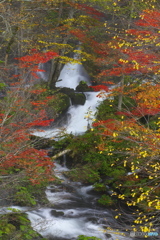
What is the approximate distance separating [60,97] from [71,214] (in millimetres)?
8396

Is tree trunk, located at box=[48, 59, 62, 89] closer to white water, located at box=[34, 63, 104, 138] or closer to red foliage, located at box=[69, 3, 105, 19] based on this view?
white water, located at box=[34, 63, 104, 138]

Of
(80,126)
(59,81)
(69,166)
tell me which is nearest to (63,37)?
(59,81)

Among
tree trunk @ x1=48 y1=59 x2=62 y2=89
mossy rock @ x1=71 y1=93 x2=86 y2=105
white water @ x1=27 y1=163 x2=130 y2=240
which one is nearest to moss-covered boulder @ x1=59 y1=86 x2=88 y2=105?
mossy rock @ x1=71 y1=93 x2=86 y2=105

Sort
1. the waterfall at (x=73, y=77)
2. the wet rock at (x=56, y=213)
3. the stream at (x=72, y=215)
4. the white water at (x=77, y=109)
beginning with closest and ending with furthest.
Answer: the stream at (x=72, y=215) < the wet rock at (x=56, y=213) < the white water at (x=77, y=109) < the waterfall at (x=73, y=77)

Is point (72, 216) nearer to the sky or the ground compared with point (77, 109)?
nearer to the ground

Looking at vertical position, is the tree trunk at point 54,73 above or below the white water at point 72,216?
above

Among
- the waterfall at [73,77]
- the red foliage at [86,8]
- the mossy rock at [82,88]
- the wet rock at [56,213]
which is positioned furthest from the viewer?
the waterfall at [73,77]

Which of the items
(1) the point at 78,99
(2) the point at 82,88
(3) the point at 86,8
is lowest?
(1) the point at 78,99

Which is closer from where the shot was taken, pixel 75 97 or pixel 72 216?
pixel 72 216

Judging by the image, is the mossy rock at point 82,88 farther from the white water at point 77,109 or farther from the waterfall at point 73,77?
the waterfall at point 73,77

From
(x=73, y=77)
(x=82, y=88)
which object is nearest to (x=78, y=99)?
(x=82, y=88)

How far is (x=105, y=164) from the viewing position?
11781 millimetres

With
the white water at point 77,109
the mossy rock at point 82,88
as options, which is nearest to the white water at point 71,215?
the white water at point 77,109

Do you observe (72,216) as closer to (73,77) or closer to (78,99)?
(78,99)
